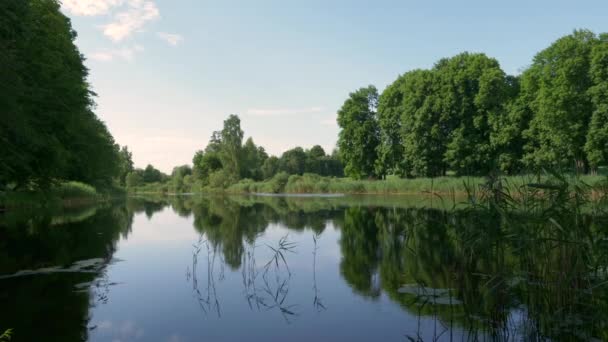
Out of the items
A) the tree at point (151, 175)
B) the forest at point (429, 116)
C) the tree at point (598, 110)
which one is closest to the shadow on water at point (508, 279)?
the forest at point (429, 116)

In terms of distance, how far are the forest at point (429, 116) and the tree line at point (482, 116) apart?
0.37 feet

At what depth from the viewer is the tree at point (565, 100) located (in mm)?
35344

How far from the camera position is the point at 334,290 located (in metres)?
8.69

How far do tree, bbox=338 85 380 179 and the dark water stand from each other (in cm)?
4302

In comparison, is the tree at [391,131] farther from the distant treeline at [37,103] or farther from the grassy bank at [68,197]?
the distant treeline at [37,103]

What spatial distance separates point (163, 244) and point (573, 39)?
3846 centimetres

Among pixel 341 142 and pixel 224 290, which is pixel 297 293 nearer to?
pixel 224 290

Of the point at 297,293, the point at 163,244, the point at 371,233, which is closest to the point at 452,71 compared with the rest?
the point at 371,233

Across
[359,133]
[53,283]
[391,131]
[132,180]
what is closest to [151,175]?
[132,180]

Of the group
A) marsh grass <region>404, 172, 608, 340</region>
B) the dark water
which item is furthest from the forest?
marsh grass <region>404, 172, 608, 340</region>

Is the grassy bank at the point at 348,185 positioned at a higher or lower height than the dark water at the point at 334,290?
higher

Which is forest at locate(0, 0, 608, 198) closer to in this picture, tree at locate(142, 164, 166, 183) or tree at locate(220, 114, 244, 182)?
tree at locate(220, 114, 244, 182)

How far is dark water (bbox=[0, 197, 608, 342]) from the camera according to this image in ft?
19.1

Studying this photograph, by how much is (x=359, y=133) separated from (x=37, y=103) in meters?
45.5
